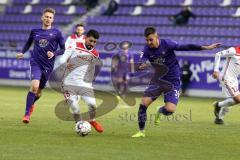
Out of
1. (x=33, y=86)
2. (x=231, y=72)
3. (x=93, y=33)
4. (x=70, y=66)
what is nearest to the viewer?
(x=93, y=33)

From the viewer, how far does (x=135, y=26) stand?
3675 centimetres

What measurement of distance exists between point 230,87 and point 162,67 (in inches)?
158

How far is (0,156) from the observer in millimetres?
11406

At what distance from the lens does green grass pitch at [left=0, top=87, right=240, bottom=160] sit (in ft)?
39.4

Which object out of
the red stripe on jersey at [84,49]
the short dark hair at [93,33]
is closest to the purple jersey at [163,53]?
the short dark hair at [93,33]

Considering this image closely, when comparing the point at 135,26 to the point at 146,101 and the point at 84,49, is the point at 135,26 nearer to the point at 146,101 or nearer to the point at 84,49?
the point at 84,49

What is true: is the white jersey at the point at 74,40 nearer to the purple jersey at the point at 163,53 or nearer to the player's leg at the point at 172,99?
the purple jersey at the point at 163,53

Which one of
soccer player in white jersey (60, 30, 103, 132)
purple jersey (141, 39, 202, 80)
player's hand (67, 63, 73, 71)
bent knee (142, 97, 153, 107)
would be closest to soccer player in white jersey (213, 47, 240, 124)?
purple jersey (141, 39, 202, 80)

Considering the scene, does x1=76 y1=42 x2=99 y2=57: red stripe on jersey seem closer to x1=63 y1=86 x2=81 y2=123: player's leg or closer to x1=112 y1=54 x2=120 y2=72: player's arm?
x1=63 y1=86 x2=81 y2=123: player's leg

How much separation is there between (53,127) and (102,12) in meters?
22.3

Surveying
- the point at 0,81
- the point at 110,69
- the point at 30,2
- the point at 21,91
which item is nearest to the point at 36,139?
the point at 21,91

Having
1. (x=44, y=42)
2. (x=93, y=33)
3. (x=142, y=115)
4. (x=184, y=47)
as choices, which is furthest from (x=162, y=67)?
(x=44, y=42)

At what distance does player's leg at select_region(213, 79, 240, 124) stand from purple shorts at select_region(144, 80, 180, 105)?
12.3 ft

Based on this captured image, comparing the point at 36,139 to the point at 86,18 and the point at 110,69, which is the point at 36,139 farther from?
Answer: the point at 86,18
